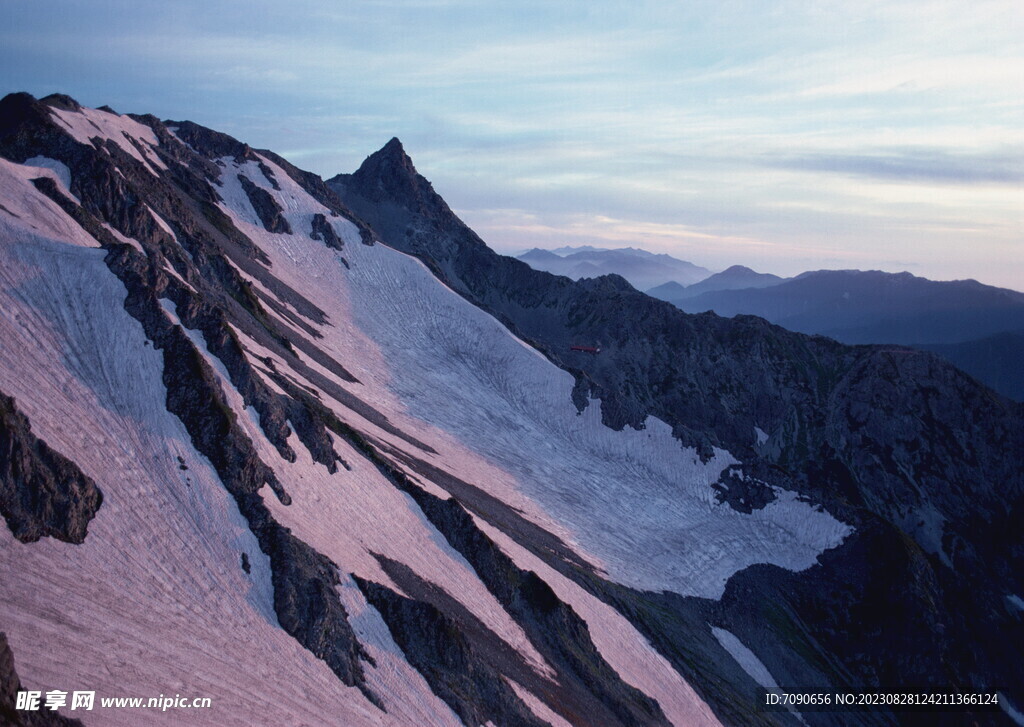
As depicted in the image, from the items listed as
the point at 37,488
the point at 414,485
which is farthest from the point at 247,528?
the point at 414,485

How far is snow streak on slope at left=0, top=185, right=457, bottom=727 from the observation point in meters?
35.8

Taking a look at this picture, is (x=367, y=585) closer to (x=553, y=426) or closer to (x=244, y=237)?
(x=553, y=426)

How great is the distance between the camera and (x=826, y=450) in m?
155

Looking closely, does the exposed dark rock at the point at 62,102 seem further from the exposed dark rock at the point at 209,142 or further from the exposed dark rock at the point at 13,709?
the exposed dark rock at the point at 13,709

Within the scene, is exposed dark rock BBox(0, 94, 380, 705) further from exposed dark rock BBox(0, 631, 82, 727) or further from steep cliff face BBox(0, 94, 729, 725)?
exposed dark rock BBox(0, 631, 82, 727)

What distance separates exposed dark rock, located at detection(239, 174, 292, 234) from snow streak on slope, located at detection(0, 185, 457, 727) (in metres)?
75.7

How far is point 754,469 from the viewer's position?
120m

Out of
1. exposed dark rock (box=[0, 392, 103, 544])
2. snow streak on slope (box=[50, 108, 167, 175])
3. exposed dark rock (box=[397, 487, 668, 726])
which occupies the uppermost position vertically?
snow streak on slope (box=[50, 108, 167, 175])

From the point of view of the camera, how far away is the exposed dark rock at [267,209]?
13088 centimetres

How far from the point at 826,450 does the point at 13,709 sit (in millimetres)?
147869

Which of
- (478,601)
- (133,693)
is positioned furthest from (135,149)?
(133,693)

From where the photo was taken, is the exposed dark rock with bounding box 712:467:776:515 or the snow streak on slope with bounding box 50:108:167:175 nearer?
the snow streak on slope with bounding box 50:108:167:175

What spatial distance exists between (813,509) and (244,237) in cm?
8953

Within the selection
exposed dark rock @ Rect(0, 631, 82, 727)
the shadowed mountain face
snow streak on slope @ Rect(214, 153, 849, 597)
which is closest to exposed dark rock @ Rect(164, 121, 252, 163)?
snow streak on slope @ Rect(214, 153, 849, 597)
